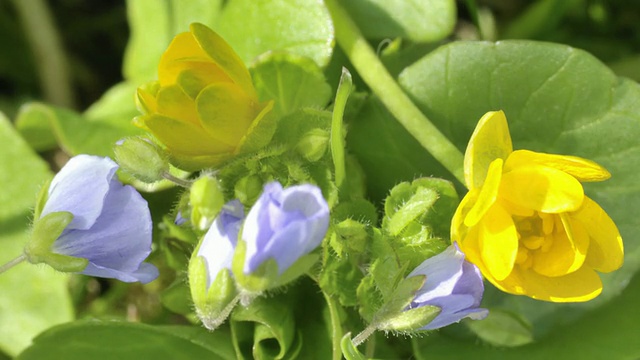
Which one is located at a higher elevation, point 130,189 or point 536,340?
point 130,189

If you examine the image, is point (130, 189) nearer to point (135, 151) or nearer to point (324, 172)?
point (135, 151)

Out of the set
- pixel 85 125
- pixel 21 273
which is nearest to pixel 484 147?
pixel 85 125

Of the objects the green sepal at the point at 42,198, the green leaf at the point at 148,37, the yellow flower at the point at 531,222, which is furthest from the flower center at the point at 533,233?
the green leaf at the point at 148,37

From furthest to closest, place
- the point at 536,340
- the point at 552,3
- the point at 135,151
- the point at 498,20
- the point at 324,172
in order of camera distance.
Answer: the point at 498,20
the point at 552,3
the point at 536,340
the point at 324,172
the point at 135,151

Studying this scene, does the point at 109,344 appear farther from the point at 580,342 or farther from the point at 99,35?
the point at 99,35

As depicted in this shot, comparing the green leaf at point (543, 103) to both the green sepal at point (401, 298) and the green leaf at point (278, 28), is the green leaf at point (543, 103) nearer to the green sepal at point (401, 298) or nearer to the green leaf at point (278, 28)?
the green leaf at point (278, 28)

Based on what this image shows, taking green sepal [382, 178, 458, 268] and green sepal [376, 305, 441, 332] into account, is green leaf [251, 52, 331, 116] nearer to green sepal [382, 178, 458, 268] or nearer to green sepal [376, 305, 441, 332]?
green sepal [382, 178, 458, 268]

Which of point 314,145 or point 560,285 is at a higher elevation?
point 314,145

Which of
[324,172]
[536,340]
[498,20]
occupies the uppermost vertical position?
[324,172]

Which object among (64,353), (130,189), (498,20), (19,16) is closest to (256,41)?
(130,189)
